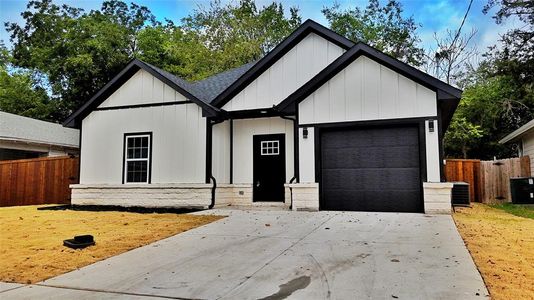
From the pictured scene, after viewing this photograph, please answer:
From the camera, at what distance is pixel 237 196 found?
11953mm

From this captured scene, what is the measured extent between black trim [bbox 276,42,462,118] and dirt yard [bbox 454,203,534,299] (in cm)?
300

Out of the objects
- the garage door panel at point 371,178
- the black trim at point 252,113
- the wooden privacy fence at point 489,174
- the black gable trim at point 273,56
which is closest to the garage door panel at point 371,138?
the garage door panel at point 371,178

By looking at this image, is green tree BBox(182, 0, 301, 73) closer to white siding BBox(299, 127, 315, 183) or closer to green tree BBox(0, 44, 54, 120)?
green tree BBox(0, 44, 54, 120)

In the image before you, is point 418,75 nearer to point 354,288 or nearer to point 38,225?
point 354,288

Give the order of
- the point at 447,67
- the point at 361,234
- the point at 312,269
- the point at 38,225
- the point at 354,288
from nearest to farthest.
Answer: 1. the point at 354,288
2. the point at 312,269
3. the point at 361,234
4. the point at 38,225
5. the point at 447,67

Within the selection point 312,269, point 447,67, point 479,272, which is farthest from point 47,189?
point 447,67

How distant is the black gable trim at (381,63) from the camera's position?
29.5 ft

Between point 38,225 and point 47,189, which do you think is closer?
point 38,225

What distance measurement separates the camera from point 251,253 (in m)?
→ 5.39

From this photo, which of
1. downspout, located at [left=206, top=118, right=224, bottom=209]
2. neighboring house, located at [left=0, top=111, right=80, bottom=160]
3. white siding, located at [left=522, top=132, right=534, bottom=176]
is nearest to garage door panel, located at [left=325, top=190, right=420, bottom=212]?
downspout, located at [left=206, top=118, right=224, bottom=209]

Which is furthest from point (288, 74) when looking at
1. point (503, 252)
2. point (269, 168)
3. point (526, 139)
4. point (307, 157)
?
point (526, 139)

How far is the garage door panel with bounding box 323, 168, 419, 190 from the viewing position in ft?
30.5

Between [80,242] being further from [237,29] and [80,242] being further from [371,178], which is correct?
[237,29]

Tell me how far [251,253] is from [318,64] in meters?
7.96
